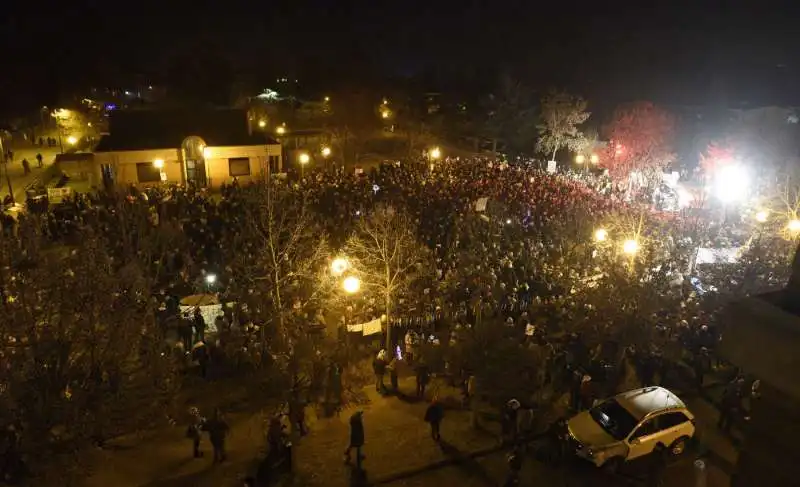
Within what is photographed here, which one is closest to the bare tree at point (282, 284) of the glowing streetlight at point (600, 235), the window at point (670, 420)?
the window at point (670, 420)

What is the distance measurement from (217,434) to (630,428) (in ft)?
22.4

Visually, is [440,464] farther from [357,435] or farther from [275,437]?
[275,437]

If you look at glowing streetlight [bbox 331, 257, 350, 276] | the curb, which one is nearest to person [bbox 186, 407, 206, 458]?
the curb

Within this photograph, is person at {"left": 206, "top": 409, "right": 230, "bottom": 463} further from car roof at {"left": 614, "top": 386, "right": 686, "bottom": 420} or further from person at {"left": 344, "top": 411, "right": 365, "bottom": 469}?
car roof at {"left": 614, "top": 386, "right": 686, "bottom": 420}

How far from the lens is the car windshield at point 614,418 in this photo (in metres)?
9.30

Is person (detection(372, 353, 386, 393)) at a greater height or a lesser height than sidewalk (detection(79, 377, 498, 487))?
greater

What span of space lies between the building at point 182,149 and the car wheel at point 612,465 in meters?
21.6

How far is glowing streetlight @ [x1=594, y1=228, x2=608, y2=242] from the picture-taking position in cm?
1738

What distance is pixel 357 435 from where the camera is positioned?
9.07 meters

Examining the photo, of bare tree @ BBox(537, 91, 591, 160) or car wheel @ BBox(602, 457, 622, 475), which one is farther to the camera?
bare tree @ BBox(537, 91, 591, 160)

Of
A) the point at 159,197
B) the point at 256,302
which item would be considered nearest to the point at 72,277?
the point at 256,302

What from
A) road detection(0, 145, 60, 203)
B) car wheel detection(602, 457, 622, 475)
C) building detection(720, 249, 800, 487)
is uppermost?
building detection(720, 249, 800, 487)

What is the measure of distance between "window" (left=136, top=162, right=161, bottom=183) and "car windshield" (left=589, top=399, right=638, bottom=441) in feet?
82.7

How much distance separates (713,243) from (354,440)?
15907mm
